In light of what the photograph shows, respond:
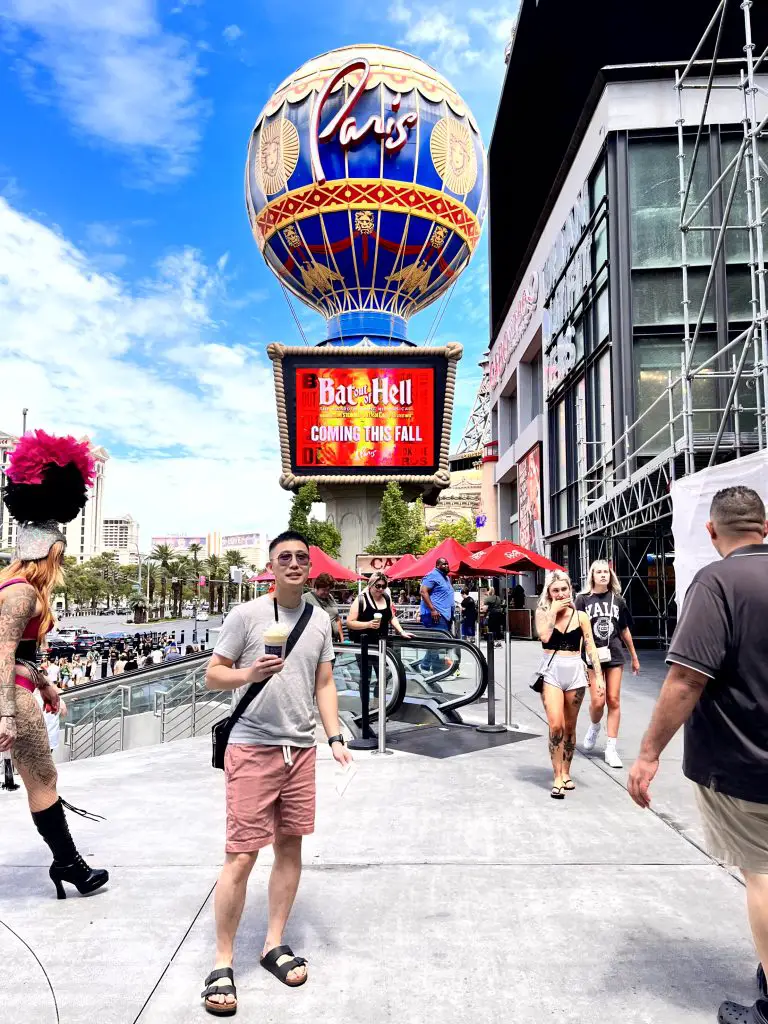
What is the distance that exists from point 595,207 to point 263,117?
1022 inches

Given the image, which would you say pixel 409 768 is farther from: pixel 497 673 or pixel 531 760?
pixel 497 673

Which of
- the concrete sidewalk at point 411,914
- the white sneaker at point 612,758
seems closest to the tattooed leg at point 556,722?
the concrete sidewalk at point 411,914

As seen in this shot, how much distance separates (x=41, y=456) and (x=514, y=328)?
38298 millimetres

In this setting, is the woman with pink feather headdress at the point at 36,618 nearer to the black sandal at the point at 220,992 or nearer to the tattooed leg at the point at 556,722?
the black sandal at the point at 220,992

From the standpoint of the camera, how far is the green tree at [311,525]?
44.4m

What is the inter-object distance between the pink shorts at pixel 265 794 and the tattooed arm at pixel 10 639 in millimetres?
1134

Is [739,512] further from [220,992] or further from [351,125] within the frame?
[351,125]

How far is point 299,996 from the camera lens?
3.00 m

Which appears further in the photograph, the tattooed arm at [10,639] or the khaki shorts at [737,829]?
the tattooed arm at [10,639]

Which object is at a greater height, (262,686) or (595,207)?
(595,207)

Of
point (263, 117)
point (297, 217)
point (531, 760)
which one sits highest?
point (263, 117)

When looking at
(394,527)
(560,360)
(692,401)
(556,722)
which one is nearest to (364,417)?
(394,527)

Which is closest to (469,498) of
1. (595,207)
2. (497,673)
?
(595,207)

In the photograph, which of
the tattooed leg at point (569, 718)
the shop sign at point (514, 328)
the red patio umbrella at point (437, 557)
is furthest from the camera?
the shop sign at point (514, 328)
